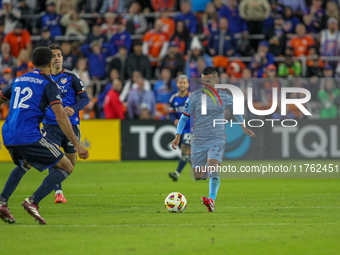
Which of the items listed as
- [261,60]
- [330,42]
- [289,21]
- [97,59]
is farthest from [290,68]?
[97,59]

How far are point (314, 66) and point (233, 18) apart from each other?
3.78m

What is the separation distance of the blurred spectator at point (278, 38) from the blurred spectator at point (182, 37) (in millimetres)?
3051

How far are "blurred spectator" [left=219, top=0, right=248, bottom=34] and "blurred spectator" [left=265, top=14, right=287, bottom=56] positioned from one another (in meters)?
1.08

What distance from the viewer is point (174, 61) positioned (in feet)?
65.8

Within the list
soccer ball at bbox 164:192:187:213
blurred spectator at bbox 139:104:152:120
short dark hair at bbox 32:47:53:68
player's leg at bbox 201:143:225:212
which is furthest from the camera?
blurred spectator at bbox 139:104:152:120

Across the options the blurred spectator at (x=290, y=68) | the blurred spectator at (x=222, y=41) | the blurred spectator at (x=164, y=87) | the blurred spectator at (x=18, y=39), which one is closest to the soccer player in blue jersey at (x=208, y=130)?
the blurred spectator at (x=164, y=87)

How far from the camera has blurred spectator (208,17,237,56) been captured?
68.0 feet

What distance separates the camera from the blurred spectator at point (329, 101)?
1780cm

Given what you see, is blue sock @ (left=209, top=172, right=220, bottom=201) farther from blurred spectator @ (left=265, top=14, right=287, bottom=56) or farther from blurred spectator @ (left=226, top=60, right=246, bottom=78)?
blurred spectator @ (left=265, top=14, right=287, bottom=56)

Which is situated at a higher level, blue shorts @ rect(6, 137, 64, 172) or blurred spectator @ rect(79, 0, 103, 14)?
blurred spectator @ rect(79, 0, 103, 14)

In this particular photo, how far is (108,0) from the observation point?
77.0 feet

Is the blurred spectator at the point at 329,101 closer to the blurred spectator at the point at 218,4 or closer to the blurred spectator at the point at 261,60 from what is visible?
the blurred spectator at the point at 261,60

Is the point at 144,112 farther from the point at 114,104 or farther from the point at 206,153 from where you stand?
the point at 206,153

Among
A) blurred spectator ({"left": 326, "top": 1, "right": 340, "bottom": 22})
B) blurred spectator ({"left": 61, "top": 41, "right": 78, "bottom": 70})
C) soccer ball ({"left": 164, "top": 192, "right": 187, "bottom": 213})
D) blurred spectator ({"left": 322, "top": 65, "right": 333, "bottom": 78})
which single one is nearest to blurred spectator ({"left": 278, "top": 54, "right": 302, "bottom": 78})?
blurred spectator ({"left": 322, "top": 65, "right": 333, "bottom": 78})
